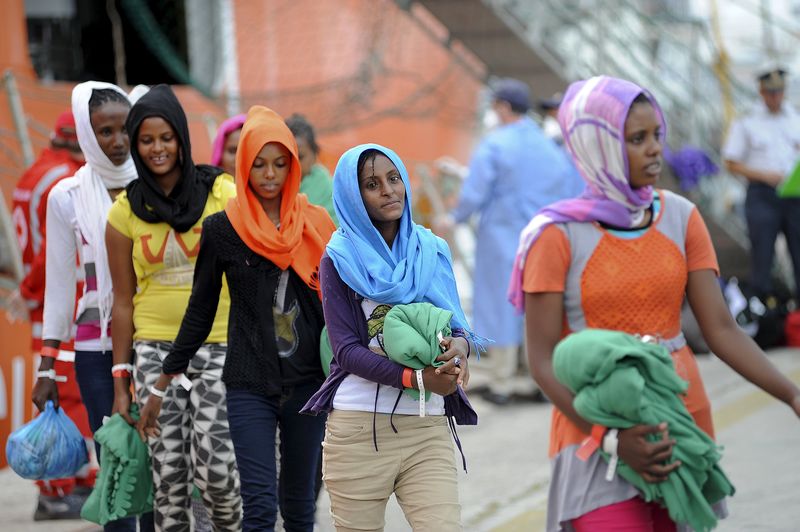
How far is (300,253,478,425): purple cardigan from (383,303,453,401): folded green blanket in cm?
6

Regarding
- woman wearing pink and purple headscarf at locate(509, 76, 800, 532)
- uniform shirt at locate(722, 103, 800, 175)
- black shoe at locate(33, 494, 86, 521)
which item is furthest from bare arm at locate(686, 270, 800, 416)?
uniform shirt at locate(722, 103, 800, 175)

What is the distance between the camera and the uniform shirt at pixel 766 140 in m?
10.3

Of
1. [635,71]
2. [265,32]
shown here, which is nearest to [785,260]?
[635,71]

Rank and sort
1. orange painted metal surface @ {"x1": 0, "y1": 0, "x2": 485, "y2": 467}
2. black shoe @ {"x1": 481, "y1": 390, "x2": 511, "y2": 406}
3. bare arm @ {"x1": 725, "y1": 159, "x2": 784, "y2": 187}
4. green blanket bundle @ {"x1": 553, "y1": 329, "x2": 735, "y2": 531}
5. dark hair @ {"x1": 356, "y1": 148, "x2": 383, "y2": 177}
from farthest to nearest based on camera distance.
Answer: orange painted metal surface @ {"x1": 0, "y1": 0, "x2": 485, "y2": 467} < bare arm @ {"x1": 725, "y1": 159, "x2": 784, "y2": 187} < black shoe @ {"x1": 481, "y1": 390, "x2": 511, "y2": 406} < dark hair @ {"x1": 356, "y1": 148, "x2": 383, "y2": 177} < green blanket bundle @ {"x1": 553, "y1": 329, "x2": 735, "y2": 531}

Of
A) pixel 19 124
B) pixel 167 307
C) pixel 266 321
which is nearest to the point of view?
pixel 266 321

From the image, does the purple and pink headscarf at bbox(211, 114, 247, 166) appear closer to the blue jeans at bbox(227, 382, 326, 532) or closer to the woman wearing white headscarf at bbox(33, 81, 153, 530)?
the woman wearing white headscarf at bbox(33, 81, 153, 530)

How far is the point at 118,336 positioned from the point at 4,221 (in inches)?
134

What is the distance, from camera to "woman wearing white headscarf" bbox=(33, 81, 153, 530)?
16.0 feet

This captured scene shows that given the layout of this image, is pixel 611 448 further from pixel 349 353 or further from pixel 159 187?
pixel 159 187

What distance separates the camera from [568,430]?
3.36m

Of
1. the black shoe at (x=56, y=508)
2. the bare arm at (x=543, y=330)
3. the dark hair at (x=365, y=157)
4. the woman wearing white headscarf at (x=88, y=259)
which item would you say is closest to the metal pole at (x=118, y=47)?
the black shoe at (x=56, y=508)

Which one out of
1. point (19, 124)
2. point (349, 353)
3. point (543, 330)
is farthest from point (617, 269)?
point (19, 124)

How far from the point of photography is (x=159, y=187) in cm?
464

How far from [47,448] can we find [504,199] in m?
4.76
